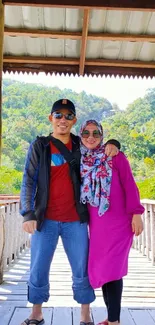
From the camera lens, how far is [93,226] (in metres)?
2.22

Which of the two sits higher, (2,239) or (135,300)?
(2,239)

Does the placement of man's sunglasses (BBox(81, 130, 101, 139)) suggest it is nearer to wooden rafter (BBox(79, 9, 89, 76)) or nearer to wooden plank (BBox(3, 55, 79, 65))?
wooden rafter (BBox(79, 9, 89, 76))

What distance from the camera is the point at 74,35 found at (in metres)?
3.88

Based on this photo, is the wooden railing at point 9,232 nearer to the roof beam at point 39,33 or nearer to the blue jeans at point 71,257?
the blue jeans at point 71,257

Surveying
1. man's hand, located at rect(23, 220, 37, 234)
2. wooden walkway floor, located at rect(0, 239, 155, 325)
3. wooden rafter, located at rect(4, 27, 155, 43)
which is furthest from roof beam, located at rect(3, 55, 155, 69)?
man's hand, located at rect(23, 220, 37, 234)

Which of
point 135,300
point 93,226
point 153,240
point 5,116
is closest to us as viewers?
point 93,226

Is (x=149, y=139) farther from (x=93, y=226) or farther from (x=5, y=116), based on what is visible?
(x=93, y=226)

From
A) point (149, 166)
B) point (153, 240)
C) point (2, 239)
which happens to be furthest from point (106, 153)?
point (149, 166)

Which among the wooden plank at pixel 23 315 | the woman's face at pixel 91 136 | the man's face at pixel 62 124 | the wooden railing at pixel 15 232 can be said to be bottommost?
the wooden plank at pixel 23 315

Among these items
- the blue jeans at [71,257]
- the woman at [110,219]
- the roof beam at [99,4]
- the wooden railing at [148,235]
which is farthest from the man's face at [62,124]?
the wooden railing at [148,235]

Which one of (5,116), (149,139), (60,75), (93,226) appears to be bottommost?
(93,226)

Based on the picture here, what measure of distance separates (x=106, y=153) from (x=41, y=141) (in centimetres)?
43

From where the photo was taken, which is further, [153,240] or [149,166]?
[149,166]

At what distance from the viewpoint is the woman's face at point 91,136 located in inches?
90.1
